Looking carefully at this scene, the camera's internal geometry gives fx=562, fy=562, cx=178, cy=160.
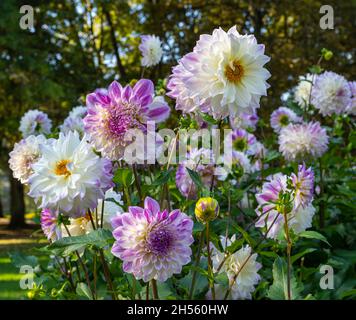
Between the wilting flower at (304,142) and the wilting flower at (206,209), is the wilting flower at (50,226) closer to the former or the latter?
the wilting flower at (206,209)

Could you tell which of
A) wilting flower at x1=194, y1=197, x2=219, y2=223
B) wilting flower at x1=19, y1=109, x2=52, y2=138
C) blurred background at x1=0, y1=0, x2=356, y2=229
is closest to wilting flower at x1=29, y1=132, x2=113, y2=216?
wilting flower at x1=194, y1=197, x2=219, y2=223

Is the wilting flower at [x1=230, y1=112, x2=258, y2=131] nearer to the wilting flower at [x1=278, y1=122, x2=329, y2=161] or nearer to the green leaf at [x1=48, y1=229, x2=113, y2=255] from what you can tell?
the wilting flower at [x1=278, y1=122, x2=329, y2=161]

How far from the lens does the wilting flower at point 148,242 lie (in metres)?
1.31

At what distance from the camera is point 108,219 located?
5.36 ft

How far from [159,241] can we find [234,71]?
456 mm

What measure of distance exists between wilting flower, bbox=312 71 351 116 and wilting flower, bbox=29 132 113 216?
1.81 m

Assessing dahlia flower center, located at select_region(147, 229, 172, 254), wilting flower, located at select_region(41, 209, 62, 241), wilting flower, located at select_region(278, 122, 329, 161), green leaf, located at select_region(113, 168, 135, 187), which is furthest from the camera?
wilting flower, located at select_region(278, 122, 329, 161)

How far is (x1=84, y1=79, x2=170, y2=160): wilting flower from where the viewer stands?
1346 mm

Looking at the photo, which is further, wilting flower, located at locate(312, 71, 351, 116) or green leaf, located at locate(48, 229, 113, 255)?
wilting flower, located at locate(312, 71, 351, 116)

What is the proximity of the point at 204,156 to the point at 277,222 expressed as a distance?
0.45m

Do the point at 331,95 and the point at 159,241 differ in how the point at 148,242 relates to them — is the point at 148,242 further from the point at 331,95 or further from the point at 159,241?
the point at 331,95

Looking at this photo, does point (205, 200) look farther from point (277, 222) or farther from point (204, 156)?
point (204, 156)

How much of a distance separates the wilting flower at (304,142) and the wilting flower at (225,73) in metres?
1.27
